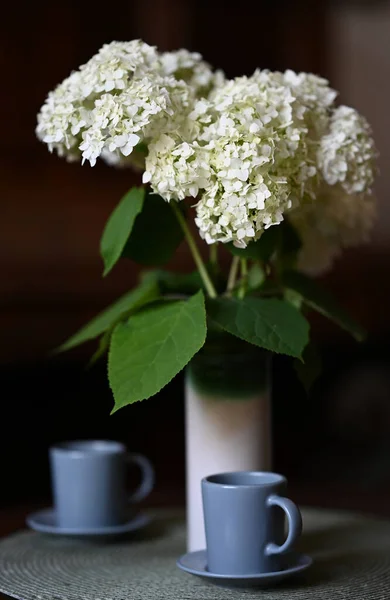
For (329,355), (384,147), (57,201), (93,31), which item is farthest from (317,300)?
(384,147)

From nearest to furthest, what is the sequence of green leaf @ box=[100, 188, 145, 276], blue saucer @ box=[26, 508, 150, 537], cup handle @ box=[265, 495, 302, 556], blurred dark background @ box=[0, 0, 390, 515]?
1. cup handle @ box=[265, 495, 302, 556]
2. green leaf @ box=[100, 188, 145, 276]
3. blue saucer @ box=[26, 508, 150, 537]
4. blurred dark background @ box=[0, 0, 390, 515]

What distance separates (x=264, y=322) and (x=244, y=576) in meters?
0.22

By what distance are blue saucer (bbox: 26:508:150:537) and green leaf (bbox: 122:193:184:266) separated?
0.95 feet

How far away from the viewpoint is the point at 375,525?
106 centimetres

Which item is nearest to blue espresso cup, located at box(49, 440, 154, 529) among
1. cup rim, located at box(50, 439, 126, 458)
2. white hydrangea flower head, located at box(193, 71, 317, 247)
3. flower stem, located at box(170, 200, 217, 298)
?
cup rim, located at box(50, 439, 126, 458)

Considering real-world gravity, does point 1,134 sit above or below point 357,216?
above

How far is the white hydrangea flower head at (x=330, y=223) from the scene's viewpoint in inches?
37.4

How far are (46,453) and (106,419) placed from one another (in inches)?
9.5

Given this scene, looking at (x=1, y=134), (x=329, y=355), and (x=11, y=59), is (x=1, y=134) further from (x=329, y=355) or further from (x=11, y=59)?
(x=329, y=355)

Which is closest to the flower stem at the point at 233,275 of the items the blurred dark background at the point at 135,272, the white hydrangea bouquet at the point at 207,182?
the white hydrangea bouquet at the point at 207,182

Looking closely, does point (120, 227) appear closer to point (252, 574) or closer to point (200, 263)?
point (200, 263)

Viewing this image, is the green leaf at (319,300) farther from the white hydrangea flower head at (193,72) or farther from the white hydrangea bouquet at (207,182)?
the white hydrangea flower head at (193,72)

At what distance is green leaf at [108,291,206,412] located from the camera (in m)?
0.79

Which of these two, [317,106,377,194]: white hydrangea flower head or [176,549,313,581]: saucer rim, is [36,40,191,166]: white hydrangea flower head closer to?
[317,106,377,194]: white hydrangea flower head
